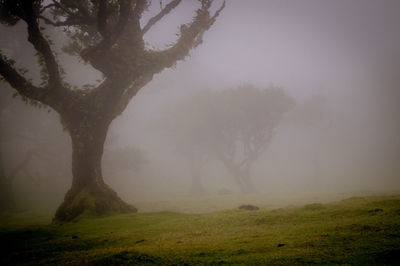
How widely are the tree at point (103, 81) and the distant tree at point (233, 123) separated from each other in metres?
34.8

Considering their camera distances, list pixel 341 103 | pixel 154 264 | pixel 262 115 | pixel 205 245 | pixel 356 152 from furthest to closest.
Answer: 1. pixel 341 103
2. pixel 356 152
3. pixel 262 115
4. pixel 205 245
5. pixel 154 264

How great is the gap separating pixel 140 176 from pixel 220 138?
31294mm

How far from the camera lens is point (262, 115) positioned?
51.9m

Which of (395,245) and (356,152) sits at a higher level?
(356,152)

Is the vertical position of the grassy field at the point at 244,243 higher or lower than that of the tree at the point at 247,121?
lower

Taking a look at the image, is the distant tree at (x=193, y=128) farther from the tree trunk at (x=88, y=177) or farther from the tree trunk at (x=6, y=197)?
the tree trunk at (x=88, y=177)

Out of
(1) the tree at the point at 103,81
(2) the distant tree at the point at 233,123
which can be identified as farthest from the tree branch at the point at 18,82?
(2) the distant tree at the point at 233,123

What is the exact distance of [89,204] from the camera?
16.0 metres

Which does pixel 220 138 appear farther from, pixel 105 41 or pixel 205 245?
pixel 205 245

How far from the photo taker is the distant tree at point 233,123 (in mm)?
51969

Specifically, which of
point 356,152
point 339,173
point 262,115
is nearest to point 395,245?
point 262,115

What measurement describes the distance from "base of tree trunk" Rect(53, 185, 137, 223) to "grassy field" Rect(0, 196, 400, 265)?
17.2 feet

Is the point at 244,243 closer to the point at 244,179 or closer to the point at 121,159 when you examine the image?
the point at 121,159

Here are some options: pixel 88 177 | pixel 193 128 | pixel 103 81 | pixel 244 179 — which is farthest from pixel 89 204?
pixel 193 128
